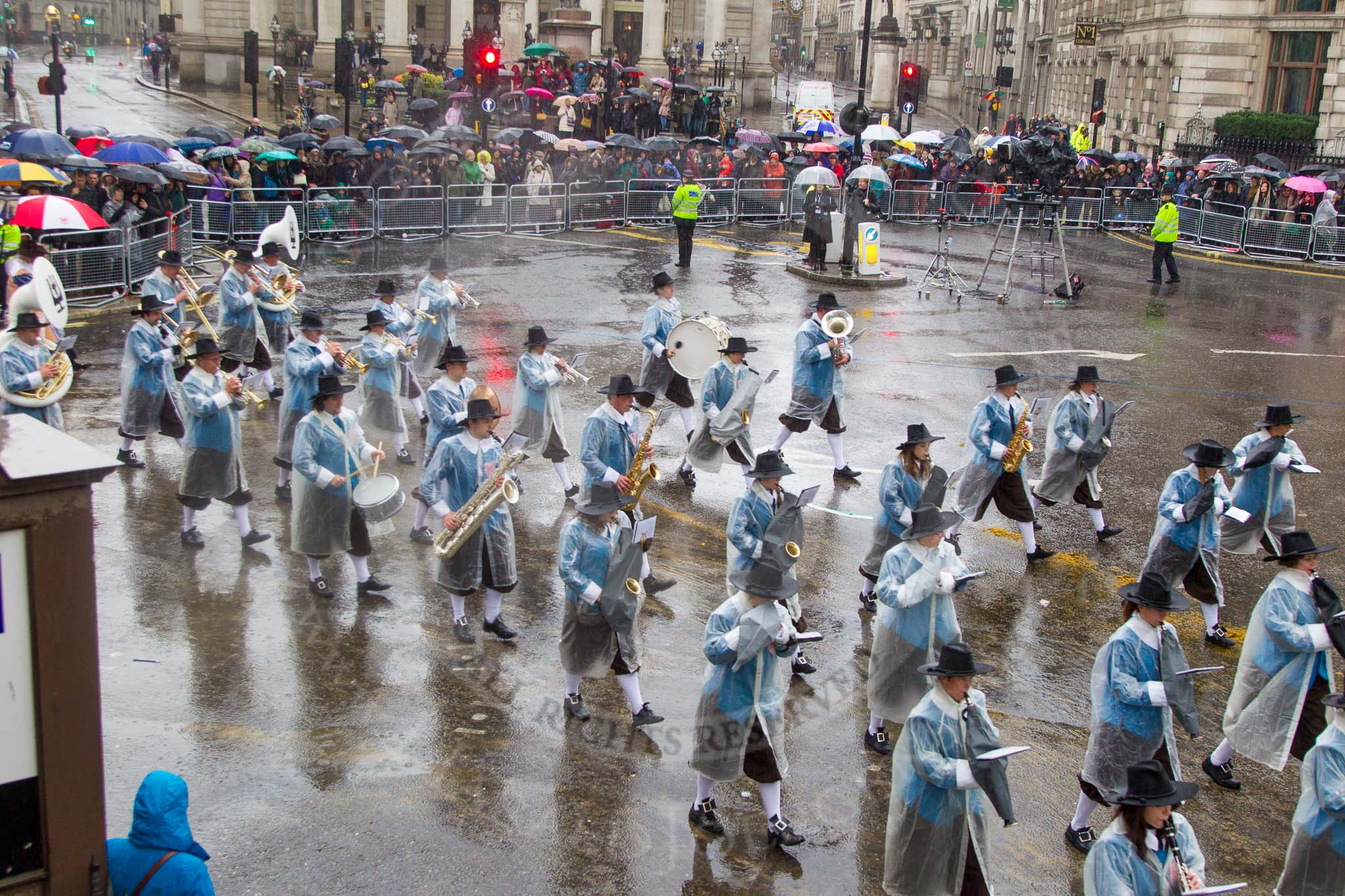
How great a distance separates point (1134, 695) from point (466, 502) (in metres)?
4.88

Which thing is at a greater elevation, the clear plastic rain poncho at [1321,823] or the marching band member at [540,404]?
the marching band member at [540,404]

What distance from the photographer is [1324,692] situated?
7781 mm

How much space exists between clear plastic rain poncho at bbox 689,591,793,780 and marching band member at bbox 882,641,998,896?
2.94ft

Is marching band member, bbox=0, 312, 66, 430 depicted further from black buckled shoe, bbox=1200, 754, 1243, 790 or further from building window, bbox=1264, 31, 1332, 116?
building window, bbox=1264, 31, 1332, 116

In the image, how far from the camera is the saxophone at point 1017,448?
439 inches

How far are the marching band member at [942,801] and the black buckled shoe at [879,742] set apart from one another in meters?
1.82

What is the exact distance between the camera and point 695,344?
13.7 meters

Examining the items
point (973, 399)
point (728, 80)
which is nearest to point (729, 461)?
point (973, 399)

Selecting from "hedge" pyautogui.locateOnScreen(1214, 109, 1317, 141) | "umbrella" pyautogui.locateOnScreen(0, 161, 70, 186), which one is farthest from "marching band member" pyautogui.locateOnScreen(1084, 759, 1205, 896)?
"hedge" pyautogui.locateOnScreen(1214, 109, 1317, 141)

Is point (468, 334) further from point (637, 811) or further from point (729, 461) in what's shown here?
point (637, 811)

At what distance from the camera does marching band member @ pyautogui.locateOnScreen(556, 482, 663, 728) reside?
26.9 ft

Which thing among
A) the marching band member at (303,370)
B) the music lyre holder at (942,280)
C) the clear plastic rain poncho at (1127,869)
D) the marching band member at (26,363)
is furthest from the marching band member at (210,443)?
the music lyre holder at (942,280)

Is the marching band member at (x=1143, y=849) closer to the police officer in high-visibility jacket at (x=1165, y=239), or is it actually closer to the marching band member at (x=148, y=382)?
the marching band member at (x=148, y=382)

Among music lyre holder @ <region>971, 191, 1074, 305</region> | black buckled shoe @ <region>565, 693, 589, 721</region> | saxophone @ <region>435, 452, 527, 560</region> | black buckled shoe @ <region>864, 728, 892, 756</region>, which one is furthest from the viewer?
music lyre holder @ <region>971, 191, 1074, 305</region>
